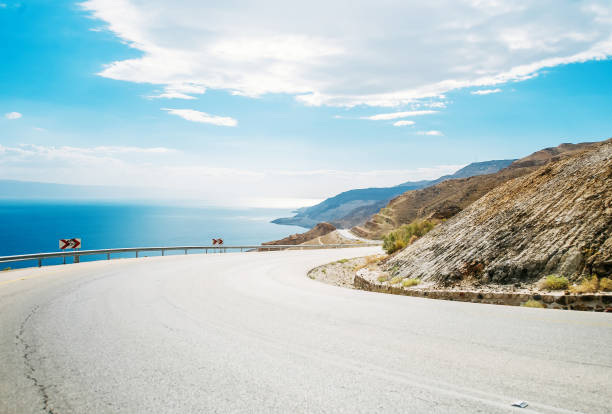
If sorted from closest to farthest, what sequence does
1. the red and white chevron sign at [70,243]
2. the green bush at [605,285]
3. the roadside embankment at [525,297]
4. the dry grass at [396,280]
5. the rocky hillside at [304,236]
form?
1. the roadside embankment at [525,297]
2. the green bush at [605,285]
3. the dry grass at [396,280]
4. the red and white chevron sign at [70,243]
5. the rocky hillside at [304,236]

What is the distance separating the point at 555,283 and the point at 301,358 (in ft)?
22.1

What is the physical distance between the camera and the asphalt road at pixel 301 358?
3.64 m

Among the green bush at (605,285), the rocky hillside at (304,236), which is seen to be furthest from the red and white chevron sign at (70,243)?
the rocky hillside at (304,236)

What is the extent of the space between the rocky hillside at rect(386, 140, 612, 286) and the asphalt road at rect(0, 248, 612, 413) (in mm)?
2376

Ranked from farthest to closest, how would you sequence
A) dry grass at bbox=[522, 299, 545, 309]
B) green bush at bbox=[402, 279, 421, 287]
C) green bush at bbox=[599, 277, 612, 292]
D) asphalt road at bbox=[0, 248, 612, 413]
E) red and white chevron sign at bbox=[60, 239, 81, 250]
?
1. red and white chevron sign at bbox=[60, 239, 81, 250]
2. green bush at bbox=[402, 279, 421, 287]
3. dry grass at bbox=[522, 299, 545, 309]
4. green bush at bbox=[599, 277, 612, 292]
5. asphalt road at bbox=[0, 248, 612, 413]

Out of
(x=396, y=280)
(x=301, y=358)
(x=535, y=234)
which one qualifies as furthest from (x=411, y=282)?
(x=301, y=358)

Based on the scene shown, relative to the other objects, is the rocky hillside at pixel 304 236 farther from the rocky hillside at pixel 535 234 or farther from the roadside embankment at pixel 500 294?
the rocky hillside at pixel 535 234

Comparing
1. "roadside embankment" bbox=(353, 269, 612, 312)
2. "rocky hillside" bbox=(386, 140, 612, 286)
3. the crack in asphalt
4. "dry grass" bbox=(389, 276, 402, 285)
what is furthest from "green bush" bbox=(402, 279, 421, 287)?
the crack in asphalt

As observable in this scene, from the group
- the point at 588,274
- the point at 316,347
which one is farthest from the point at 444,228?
the point at 316,347

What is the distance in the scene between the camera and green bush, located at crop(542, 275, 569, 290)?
27.2 ft

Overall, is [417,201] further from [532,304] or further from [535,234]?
[532,304]

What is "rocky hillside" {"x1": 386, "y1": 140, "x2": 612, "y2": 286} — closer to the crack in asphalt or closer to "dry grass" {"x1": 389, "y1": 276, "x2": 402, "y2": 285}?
"dry grass" {"x1": 389, "y1": 276, "x2": 402, "y2": 285}

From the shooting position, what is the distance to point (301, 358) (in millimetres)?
4855

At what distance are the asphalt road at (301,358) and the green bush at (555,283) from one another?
5.19 ft
